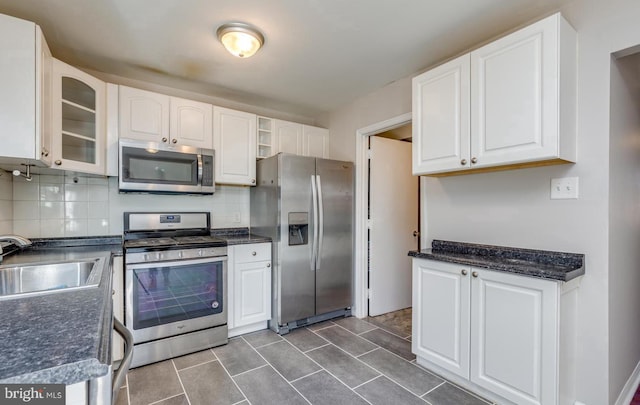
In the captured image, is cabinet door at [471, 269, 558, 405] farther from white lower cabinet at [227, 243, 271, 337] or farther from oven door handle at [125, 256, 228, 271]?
oven door handle at [125, 256, 228, 271]

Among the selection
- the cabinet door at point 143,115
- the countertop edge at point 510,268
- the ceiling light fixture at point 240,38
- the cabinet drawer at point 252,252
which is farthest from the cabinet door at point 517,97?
the cabinet door at point 143,115

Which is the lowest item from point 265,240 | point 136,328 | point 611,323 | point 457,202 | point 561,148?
point 136,328

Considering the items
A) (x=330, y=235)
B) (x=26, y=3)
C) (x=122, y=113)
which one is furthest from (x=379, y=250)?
(x=26, y=3)

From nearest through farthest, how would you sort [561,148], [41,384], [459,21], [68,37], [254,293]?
[41,384] → [561,148] → [459,21] → [68,37] → [254,293]

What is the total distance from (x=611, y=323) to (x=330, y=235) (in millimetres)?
2140

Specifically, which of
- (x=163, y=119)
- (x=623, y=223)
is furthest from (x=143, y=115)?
(x=623, y=223)

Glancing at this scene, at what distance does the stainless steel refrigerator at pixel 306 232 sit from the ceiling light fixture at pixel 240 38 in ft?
3.21

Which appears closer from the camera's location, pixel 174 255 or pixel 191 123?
pixel 174 255

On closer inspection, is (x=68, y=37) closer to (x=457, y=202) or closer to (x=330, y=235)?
(x=330, y=235)

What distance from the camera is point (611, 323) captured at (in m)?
1.64

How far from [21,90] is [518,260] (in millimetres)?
3089

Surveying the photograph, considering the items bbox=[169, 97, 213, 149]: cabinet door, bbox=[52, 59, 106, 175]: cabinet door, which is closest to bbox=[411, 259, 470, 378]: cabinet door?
bbox=[169, 97, 213, 149]: cabinet door

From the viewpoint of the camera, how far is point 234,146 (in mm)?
3059

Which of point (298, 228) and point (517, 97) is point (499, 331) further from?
point (298, 228)
